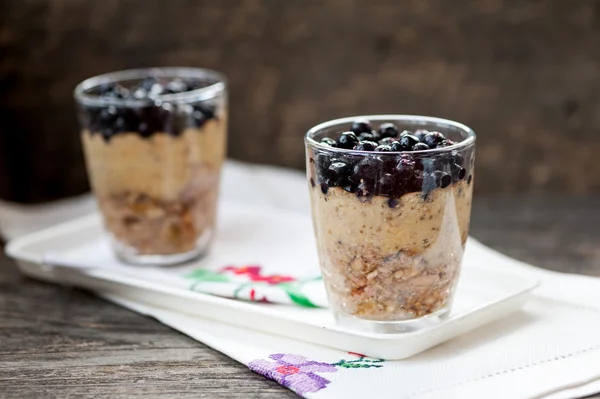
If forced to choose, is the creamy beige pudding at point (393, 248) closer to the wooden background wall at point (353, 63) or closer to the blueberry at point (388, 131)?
the blueberry at point (388, 131)

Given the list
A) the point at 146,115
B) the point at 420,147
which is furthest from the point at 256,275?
the point at 420,147

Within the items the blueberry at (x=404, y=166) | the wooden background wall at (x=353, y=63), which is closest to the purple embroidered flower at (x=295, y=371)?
the blueberry at (x=404, y=166)

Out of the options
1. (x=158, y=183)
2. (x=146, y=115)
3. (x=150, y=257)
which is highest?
(x=146, y=115)

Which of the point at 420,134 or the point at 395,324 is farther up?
the point at 420,134

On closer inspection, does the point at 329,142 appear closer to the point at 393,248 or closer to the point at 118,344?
the point at 393,248

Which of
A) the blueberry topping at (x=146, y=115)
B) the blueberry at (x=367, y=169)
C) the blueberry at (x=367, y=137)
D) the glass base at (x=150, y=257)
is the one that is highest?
the blueberry at (x=367, y=137)

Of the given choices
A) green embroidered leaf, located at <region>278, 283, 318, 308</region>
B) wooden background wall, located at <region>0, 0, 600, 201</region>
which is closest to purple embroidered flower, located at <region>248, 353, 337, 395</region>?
green embroidered leaf, located at <region>278, 283, 318, 308</region>

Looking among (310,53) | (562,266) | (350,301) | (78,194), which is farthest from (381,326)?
(78,194)
